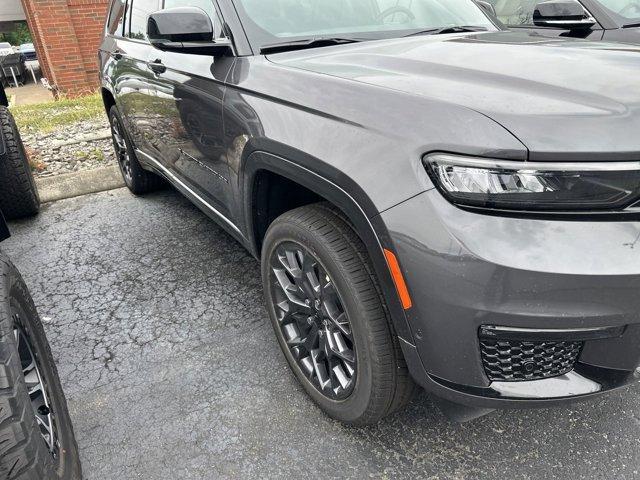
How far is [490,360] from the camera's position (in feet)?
4.51

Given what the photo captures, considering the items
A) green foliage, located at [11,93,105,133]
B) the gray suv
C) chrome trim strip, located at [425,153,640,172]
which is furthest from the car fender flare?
green foliage, located at [11,93,105,133]

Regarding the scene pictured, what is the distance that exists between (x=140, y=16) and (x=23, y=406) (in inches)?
118

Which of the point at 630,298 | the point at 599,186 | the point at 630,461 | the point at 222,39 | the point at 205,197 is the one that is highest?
the point at 222,39

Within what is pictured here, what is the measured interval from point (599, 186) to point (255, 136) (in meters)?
1.20

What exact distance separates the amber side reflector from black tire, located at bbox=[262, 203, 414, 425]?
16 cm

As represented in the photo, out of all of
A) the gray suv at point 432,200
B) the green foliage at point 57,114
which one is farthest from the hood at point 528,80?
the green foliage at point 57,114

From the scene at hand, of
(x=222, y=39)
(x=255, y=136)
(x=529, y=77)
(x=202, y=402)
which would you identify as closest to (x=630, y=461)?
(x=529, y=77)

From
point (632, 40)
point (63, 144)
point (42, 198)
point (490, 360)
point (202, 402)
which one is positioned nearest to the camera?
point (490, 360)

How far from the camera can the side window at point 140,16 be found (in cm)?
328

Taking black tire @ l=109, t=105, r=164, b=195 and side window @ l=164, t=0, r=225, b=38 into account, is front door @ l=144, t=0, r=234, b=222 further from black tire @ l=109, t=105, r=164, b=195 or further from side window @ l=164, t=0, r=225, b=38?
black tire @ l=109, t=105, r=164, b=195

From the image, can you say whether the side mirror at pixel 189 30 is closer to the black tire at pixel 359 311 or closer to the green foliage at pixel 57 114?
the black tire at pixel 359 311

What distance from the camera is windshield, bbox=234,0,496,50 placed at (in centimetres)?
219

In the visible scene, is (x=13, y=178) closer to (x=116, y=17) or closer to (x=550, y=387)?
(x=116, y=17)

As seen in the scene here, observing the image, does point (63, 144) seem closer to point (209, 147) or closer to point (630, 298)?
point (209, 147)
